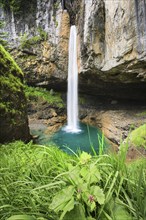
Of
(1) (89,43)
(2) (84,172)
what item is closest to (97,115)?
(1) (89,43)

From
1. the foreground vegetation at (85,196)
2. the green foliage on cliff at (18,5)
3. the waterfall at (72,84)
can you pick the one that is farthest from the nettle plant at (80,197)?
the green foliage on cliff at (18,5)

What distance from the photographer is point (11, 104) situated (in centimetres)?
502

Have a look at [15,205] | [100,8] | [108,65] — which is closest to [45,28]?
[100,8]

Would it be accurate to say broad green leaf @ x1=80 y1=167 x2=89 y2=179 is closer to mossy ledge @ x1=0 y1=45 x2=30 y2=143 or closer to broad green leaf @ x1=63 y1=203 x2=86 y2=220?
broad green leaf @ x1=63 y1=203 x2=86 y2=220

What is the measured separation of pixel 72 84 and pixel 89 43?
13.5ft

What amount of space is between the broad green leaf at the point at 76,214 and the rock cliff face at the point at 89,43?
6157 millimetres

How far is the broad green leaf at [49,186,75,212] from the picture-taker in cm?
103


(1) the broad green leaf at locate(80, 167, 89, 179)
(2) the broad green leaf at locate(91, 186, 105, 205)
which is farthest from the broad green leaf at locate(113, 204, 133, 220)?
(1) the broad green leaf at locate(80, 167, 89, 179)

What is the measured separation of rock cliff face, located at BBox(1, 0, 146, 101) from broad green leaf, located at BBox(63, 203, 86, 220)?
616 centimetres

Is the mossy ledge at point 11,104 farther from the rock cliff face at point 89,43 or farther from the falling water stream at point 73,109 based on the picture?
the rock cliff face at point 89,43

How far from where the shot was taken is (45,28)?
12602mm

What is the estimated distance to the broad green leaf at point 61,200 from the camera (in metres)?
1.03

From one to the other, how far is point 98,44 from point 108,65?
1146 millimetres

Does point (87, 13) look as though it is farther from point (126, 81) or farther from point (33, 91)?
point (33, 91)
